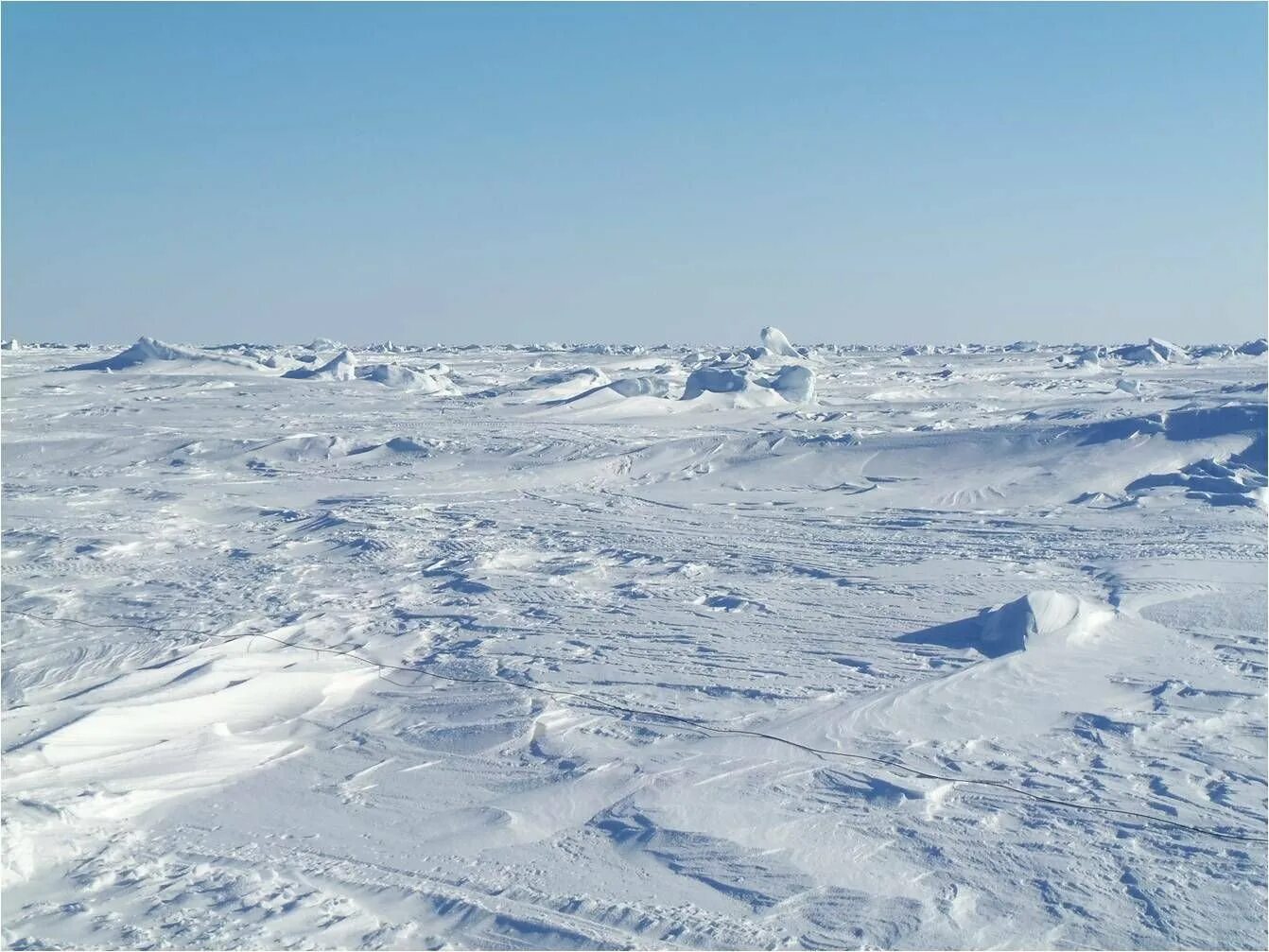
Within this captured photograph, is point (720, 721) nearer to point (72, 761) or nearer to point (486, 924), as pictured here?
point (486, 924)

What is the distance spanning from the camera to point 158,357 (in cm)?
2767

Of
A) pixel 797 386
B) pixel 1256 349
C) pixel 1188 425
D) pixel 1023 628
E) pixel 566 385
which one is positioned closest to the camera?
pixel 1023 628

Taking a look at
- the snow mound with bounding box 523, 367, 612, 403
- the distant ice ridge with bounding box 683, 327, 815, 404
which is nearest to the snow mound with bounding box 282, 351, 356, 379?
the snow mound with bounding box 523, 367, 612, 403

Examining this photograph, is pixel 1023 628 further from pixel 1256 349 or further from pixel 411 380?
pixel 1256 349

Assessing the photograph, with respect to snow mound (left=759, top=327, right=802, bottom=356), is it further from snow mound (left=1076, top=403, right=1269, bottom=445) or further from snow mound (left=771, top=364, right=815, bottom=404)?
snow mound (left=1076, top=403, right=1269, bottom=445)

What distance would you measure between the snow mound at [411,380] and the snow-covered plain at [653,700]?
37.9 ft

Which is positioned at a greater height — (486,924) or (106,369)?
(106,369)

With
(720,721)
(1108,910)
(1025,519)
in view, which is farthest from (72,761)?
(1025,519)

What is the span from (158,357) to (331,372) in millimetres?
4524

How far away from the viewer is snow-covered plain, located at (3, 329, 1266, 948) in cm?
394

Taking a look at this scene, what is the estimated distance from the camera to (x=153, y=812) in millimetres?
4598

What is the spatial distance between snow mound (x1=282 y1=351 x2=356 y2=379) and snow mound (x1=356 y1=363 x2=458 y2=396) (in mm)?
601

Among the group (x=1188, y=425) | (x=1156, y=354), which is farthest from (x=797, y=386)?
(x=1156, y=354)

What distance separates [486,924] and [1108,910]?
2.08m
